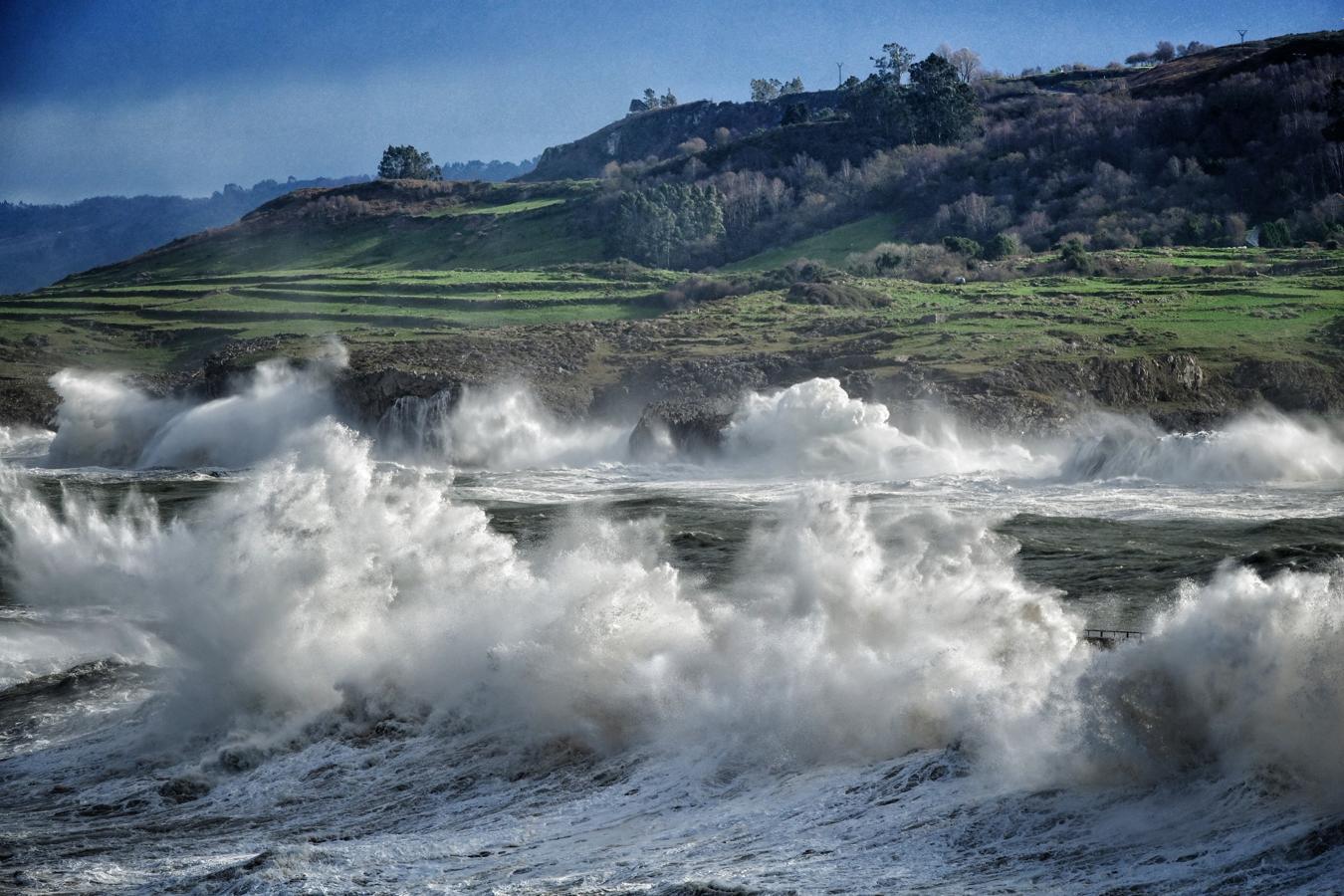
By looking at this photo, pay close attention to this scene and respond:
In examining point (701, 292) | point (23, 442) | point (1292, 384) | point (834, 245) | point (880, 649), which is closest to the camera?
point (880, 649)

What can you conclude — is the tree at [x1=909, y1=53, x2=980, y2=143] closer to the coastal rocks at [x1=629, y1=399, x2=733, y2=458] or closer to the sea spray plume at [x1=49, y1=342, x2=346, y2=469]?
the sea spray plume at [x1=49, y1=342, x2=346, y2=469]

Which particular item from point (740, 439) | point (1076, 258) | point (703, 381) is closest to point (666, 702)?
point (740, 439)

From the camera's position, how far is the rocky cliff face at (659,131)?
7096 inches

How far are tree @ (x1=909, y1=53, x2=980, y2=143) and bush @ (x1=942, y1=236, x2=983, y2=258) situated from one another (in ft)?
115

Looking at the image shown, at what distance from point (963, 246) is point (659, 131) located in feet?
378

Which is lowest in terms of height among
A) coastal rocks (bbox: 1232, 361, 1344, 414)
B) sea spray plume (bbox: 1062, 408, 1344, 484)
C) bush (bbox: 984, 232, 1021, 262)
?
sea spray plume (bbox: 1062, 408, 1344, 484)

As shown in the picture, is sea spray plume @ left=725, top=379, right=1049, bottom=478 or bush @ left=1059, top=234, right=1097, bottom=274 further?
bush @ left=1059, top=234, right=1097, bottom=274

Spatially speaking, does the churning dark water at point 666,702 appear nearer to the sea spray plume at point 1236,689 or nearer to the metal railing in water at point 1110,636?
the sea spray plume at point 1236,689

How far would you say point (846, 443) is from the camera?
44.3 meters

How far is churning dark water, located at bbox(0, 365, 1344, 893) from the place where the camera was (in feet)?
39.7

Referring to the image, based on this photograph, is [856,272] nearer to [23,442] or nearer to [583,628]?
[23,442]

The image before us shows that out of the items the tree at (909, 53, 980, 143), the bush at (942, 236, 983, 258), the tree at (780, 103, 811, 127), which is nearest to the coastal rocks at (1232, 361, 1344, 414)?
the bush at (942, 236, 983, 258)

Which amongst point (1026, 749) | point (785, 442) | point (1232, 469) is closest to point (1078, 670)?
point (1026, 749)

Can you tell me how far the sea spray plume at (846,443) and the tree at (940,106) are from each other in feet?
224
